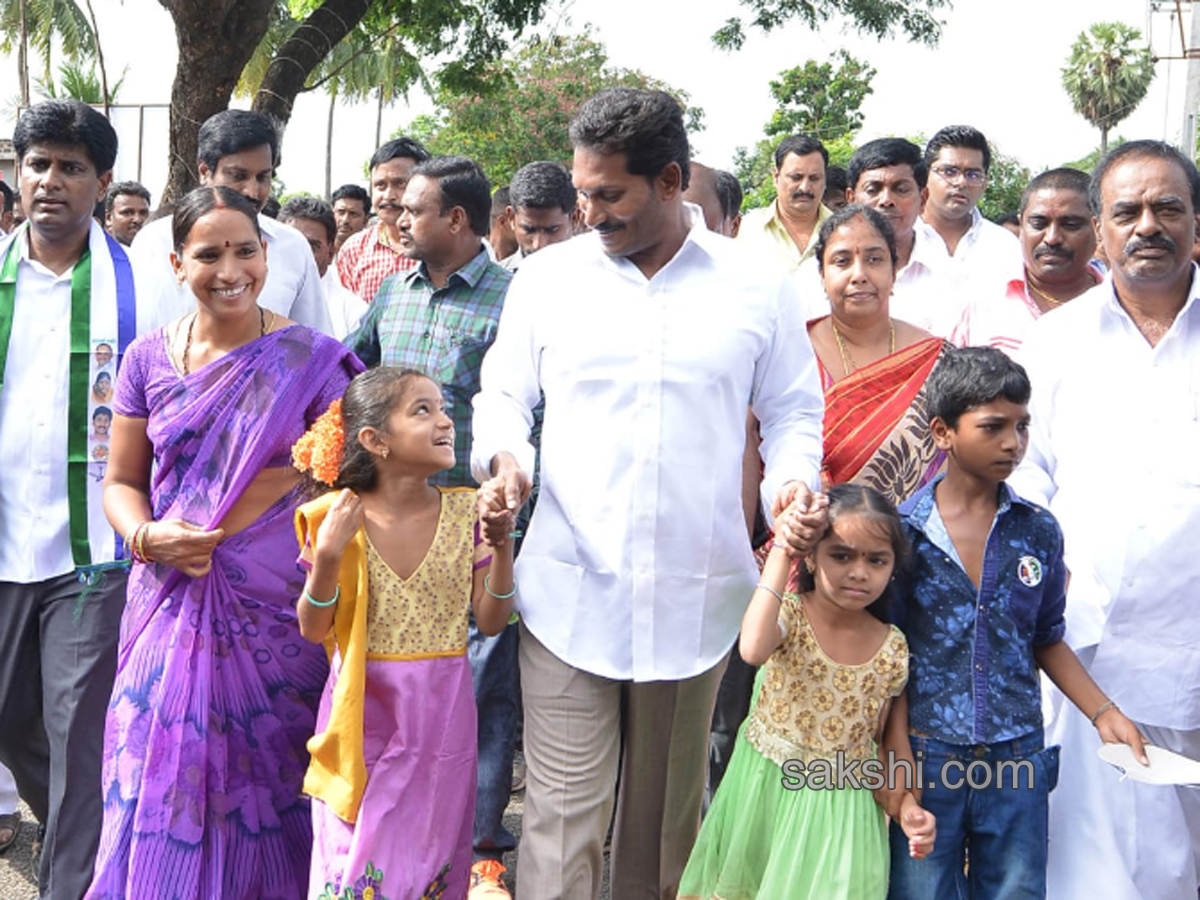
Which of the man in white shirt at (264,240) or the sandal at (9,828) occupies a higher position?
the man in white shirt at (264,240)

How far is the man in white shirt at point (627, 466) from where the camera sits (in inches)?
120

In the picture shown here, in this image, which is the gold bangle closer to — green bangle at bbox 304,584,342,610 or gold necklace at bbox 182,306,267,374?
green bangle at bbox 304,584,342,610

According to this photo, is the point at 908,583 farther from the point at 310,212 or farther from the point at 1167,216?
the point at 310,212

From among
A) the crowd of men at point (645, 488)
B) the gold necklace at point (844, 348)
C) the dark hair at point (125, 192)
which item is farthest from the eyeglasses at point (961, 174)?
the dark hair at point (125, 192)

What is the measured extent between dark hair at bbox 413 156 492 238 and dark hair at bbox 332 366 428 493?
1.23 meters

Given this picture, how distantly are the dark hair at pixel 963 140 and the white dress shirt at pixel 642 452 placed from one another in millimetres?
2886

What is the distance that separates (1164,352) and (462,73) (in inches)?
439

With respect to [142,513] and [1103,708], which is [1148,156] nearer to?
[1103,708]

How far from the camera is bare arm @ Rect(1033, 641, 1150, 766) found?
309 cm

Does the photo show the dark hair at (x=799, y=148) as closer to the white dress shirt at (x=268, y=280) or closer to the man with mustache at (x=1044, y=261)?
the man with mustache at (x=1044, y=261)

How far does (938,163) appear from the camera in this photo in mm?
5762

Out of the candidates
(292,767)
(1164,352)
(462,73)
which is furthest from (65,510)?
(462,73)

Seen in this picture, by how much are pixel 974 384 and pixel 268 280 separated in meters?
2.39

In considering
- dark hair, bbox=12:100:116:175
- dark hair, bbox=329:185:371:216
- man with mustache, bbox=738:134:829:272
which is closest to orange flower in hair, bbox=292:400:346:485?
dark hair, bbox=12:100:116:175
